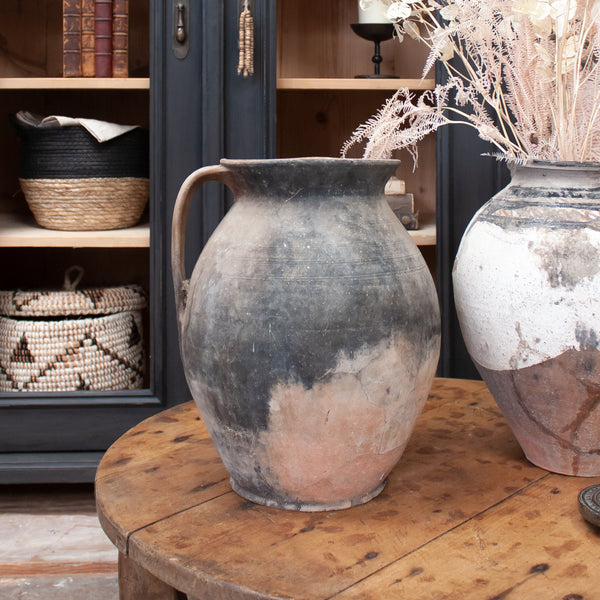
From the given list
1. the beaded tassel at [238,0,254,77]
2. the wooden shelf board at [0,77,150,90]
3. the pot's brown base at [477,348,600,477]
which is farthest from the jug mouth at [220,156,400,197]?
the wooden shelf board at [0,77,150,90]

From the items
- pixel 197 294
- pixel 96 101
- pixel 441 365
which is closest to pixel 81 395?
pixel 96 101

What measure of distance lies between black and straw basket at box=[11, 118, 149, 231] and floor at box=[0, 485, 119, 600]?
620mm

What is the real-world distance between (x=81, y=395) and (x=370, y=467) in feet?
3.18

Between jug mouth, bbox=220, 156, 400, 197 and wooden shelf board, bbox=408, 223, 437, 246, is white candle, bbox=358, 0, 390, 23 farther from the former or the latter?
jug mouth, bbox=220, 156, 400, 197

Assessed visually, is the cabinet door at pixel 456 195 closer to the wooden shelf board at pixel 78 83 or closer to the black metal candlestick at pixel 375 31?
the black metal candlestick at pixel 375 31

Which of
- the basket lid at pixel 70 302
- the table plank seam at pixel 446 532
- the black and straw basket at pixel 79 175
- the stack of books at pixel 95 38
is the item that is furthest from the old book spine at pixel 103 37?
the table plank seam at pixel 446 532

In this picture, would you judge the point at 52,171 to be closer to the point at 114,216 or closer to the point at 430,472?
the point at 114,216

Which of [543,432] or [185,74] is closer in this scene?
[543,432]

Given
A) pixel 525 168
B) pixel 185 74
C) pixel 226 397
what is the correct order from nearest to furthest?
pixel 226 397 < pixel 525 168 < pixel 185 74

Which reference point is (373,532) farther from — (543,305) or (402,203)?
(402,203)

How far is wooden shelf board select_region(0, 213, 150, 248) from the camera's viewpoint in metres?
1.57

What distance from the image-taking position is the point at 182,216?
0.84 meters

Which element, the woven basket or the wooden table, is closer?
the wooden table

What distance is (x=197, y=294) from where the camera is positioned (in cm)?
75
